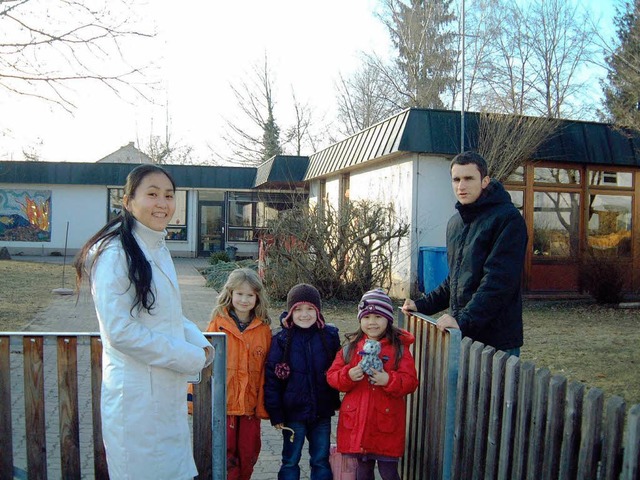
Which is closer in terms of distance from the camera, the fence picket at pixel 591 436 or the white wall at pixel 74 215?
the fence picket at pixel 591 436

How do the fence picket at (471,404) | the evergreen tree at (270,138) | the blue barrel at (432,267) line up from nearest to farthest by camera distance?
1. the fence picket at (471,404)
2. the blue barrel at (432,267)
3. the evergreen tree at (270,138)

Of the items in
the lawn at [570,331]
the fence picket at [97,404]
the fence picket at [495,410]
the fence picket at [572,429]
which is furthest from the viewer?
the lawn at [570,331]

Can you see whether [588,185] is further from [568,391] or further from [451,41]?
[451,41]

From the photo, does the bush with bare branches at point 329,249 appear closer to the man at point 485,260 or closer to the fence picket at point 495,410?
the man at point 485,260

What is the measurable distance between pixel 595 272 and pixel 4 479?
11.5 meters

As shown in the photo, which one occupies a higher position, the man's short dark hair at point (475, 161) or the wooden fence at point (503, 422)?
the man's short dark hair at point (475, 161)

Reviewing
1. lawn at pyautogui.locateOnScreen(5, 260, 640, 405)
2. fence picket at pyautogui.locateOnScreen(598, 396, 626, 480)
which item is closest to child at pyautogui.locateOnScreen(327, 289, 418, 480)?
fence picket at pyautogui.locateOnScreen(598, 396, 626, 480)

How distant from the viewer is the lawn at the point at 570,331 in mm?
6941

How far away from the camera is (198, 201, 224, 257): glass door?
28688mm

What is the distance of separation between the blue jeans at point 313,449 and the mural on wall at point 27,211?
2712 centimetres

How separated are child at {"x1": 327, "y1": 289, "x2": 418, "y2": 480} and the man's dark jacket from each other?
402 millimetres

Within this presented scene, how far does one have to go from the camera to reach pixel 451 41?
113 feet

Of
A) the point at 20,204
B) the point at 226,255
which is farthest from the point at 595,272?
the point at 20,204

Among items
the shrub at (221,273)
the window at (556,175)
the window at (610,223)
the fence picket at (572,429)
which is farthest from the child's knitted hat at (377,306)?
the shrub at (221,273)
